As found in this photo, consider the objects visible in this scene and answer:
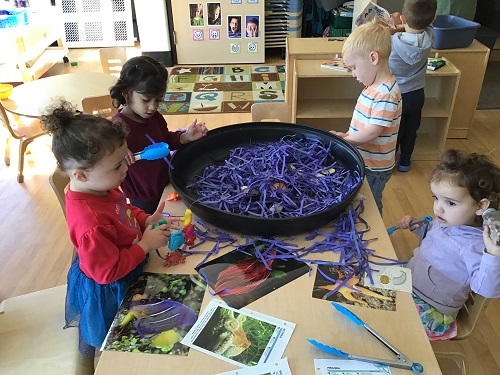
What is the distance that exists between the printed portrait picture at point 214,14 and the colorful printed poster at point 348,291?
4.38m

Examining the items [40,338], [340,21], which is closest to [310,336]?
[40,338]

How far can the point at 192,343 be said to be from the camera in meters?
0.94

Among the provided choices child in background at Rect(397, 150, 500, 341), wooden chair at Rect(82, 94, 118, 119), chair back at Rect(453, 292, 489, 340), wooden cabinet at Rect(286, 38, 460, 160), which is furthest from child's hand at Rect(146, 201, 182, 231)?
wooden cabinet at Rect(286, 38, 460, 160)

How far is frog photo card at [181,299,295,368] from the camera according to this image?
918mm

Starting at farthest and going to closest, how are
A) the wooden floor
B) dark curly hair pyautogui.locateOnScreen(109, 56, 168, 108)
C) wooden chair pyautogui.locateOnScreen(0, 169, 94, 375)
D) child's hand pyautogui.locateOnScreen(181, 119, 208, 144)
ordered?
the wooden floor → child's hand pyautogui.locateOnScreen(181, 119, 208, 144) → dark curly hair pyautogui.locateOnScreen(109, 56, 168, 108) → wooden chair pyautogui.locateOnScreen(0, 169, 94, 375)

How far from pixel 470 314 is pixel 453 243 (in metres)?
0.22

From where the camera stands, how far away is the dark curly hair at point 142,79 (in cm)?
147

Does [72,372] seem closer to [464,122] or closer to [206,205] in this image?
[206,205]

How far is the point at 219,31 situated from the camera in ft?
16.5

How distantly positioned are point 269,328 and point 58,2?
18.5ft

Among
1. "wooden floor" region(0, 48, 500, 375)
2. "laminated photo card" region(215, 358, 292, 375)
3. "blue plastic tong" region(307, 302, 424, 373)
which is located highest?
"blue plastic tong" region(307, 302, 424, 373)

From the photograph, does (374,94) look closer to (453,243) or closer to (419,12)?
(453,243)

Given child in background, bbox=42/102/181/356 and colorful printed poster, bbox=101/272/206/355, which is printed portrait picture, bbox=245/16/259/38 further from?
colorful printed poster, bbox=101/272/206/355

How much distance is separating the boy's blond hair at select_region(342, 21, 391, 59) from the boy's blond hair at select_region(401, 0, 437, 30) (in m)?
0.95
